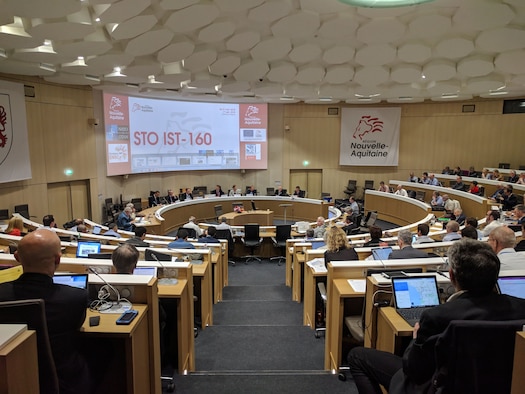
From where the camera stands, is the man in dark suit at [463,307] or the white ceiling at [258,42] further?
the white ceiling at [258,42]

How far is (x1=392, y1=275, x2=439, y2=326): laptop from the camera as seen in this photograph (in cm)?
292

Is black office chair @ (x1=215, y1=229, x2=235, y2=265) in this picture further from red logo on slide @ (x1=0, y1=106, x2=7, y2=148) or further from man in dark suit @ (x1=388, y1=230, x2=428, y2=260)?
red logo on slide @ (x1=0, y1=106, x2=7, y2=148)

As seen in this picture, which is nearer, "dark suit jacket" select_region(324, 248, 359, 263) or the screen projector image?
"dark suit jacket" select_region(324, 248, 359, 263)

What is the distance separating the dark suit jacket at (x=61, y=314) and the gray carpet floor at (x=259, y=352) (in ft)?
4.71

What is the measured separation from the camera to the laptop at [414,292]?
2922 mm

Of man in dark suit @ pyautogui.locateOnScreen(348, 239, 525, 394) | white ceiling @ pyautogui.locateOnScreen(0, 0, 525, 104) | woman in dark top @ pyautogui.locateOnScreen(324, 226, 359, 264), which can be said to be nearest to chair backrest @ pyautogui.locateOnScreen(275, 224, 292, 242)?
white ceiling @ pyautogui.locateOnScreen(0, 0, 525, 104)

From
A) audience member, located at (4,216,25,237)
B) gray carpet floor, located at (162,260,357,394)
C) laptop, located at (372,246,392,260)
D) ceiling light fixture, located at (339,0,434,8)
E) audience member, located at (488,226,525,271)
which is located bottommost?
gray carpet floor, located at (162,260,357,394)

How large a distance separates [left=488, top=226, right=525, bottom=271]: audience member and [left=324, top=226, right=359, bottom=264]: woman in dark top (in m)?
1.50

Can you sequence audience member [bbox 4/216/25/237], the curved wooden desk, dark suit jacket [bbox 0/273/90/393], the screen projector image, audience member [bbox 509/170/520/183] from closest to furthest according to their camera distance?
1. dark suit jacket [bbox 0/273/90/393]
2. audience member [bbox 4/216/25/237]
3. the curved wooden desk
4. audience member [bbox 509/170/520/183]
5. the screen projector image

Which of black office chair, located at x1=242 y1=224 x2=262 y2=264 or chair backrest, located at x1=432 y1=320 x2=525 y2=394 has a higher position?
chair backrest, located at x1=432 y1=320 x2=525 y2=394

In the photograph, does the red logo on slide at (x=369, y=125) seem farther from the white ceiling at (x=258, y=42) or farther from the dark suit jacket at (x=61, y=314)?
the dark suit jacket at (x=61, y=314)

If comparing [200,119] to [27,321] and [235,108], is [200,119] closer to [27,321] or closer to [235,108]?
[235,108]


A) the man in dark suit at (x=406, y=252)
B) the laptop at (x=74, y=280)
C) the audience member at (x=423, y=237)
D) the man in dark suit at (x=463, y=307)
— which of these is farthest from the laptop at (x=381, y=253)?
the laptop at (x=74, y=280)

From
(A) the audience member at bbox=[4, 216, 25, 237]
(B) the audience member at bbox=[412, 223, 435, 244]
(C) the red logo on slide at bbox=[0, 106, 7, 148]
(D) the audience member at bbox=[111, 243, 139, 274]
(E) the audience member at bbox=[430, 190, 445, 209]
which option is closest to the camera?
(D) the audience member at bbox=[111, 243, 139, 274]
